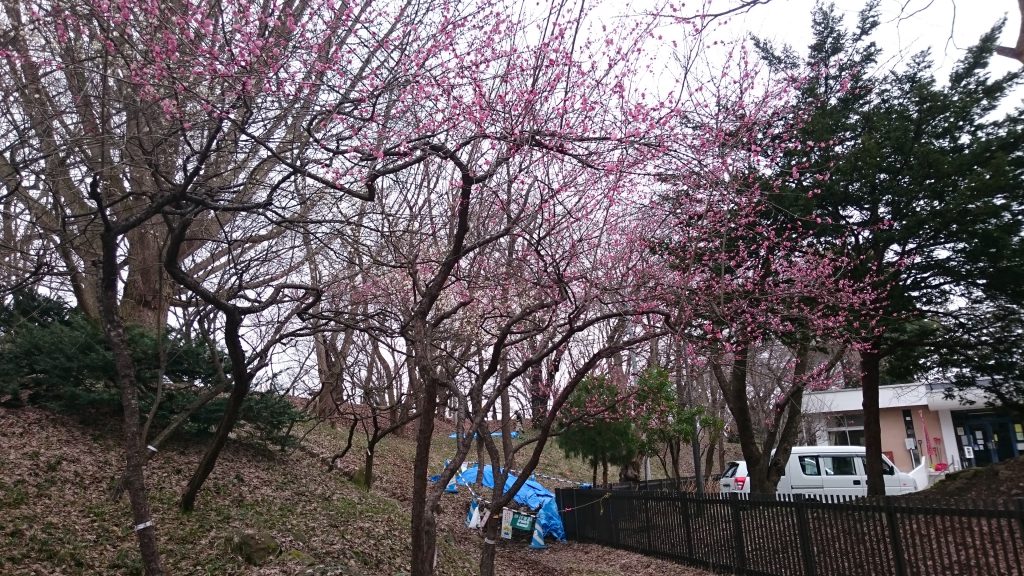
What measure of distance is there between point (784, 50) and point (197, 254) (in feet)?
32.8

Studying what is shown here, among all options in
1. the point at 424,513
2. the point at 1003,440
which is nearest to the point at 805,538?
the point at 424,513

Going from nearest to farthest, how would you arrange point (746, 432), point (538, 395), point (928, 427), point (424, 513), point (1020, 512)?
point (1020, 512), point (424, 513), point (746, 432), point (538, 395), point (928, 427)

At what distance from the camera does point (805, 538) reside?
8.00m

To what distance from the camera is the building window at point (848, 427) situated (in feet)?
97.2

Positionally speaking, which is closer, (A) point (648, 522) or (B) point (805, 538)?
(B) point (805, 538)

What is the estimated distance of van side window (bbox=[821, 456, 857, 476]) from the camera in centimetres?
1486

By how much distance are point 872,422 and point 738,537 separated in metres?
3.01

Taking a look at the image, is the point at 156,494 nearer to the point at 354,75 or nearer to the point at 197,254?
the point at 197,254

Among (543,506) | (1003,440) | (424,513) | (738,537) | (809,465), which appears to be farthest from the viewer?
(1003,440)

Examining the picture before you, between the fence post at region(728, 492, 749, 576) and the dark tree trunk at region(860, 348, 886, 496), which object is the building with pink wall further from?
the fence post at region(728, 492, 749, 576)

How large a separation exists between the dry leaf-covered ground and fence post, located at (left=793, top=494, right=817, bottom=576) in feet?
6.77

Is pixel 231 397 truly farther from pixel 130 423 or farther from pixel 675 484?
pixel 675 484

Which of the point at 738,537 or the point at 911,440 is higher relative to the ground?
the point at 911,440

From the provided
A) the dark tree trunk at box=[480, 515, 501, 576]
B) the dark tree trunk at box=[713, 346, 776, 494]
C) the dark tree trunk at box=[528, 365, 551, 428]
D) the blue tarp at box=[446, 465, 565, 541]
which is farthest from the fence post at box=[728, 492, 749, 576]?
the blue tarp at box=[446, 465, 565, 541]
